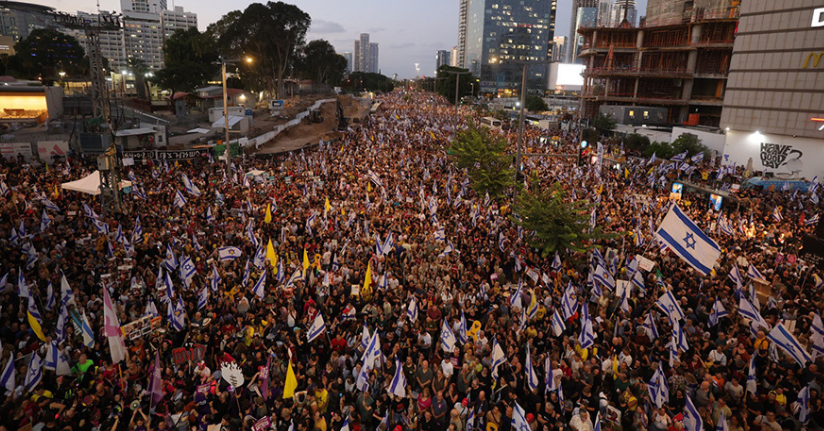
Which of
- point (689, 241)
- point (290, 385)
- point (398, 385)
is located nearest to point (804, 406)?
point (689, 241)

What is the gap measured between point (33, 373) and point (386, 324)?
683 centimetres

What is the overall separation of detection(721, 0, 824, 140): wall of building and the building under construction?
19888 mm

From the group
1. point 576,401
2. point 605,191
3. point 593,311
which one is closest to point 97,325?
point 576,401

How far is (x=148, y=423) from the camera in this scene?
8.39 m

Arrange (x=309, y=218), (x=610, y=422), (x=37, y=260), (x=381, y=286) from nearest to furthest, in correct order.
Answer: (x=610, y=422) → (x=381, y=286) → (x=37, y=260) → (x=309, y=218)

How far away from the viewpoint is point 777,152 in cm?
3484

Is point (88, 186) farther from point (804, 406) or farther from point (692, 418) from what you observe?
point (804, 406)

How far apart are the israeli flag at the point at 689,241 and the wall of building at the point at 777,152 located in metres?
26.4

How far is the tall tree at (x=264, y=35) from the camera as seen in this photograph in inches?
2466

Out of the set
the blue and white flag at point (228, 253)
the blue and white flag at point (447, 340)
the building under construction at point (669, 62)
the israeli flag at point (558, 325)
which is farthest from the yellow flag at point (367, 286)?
the building under construction at point (669, 62)

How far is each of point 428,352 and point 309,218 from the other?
940 cm

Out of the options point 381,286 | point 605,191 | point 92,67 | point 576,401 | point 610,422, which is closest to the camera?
point 610,422

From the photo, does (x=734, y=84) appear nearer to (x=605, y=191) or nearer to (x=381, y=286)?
(x=605, y=191)

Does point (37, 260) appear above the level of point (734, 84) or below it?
below
